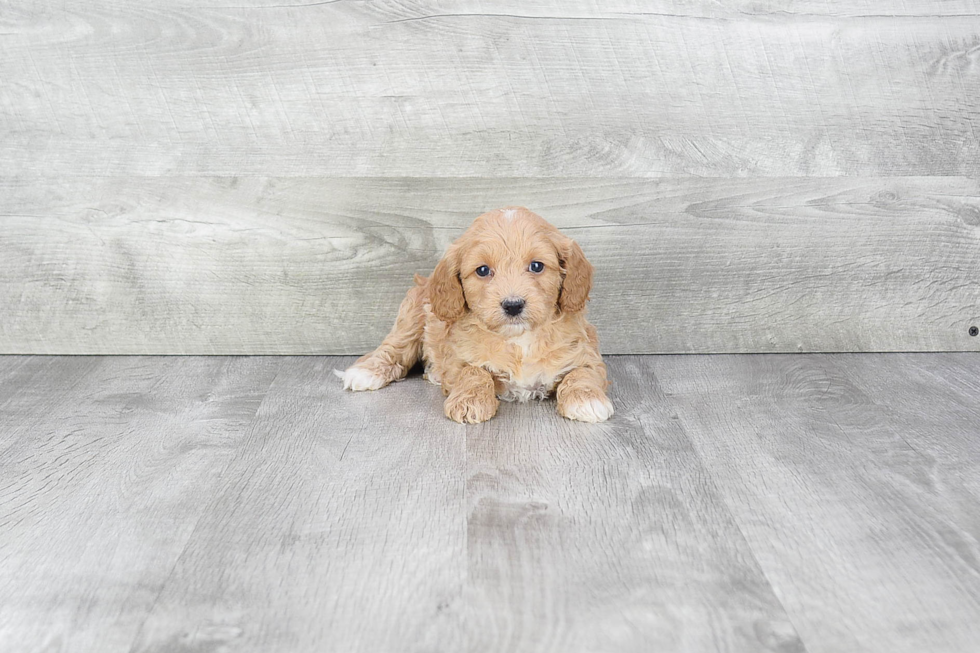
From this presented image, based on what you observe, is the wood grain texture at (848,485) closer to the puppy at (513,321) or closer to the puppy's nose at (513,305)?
the puppy at (513,321)

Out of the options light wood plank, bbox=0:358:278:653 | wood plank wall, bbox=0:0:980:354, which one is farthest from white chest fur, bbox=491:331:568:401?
light wood plank, bbox=0:358:278:653

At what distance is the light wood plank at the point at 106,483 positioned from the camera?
1202mm

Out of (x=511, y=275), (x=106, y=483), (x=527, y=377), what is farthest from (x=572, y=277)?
(x=106, y=483)

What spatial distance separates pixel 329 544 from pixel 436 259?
1.13m

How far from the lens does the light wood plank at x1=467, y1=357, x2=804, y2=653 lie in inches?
45.1

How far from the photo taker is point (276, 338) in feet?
7.92

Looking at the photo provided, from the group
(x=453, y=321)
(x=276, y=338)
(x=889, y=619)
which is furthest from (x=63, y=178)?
(x=889, y=619)

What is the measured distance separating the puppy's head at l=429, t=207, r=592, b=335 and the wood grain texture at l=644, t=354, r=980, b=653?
0.39 m

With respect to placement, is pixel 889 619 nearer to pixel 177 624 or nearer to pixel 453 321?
pixel 177 624

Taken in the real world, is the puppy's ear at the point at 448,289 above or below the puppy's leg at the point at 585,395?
above

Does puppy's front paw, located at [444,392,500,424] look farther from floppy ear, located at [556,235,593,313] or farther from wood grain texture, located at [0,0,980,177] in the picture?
wood grain texture, located at [0,0,980,177]

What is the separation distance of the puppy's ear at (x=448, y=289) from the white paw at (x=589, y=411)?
12.7 inches

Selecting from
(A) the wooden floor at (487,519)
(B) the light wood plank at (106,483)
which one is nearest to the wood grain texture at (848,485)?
(A) the wooden floor at (487,519)

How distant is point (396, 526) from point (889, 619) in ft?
2.41
